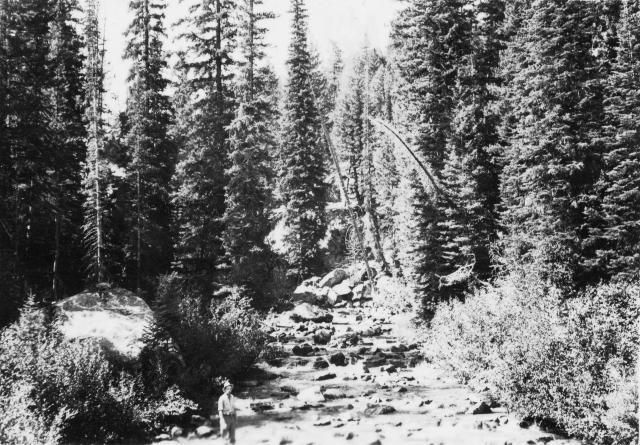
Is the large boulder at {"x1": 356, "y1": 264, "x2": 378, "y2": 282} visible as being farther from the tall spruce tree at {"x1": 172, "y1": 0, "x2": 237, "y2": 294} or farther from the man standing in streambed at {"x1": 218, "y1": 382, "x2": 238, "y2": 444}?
the man standing in streambed at {"x1": 218, "y1": 382, "x2": 238, "y2": 444}

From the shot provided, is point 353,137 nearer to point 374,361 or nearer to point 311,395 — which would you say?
point 374,361

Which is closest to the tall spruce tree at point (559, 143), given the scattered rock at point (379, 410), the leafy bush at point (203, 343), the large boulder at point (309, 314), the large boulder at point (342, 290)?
the scattered rock at point (379, 410)

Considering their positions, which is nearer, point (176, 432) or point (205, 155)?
point (176, 432)

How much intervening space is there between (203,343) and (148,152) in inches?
575

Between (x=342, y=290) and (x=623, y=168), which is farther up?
(x=623, y=168)

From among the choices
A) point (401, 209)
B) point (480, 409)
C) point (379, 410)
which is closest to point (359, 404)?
point (379, 410)

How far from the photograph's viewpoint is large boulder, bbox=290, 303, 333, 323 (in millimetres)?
33688

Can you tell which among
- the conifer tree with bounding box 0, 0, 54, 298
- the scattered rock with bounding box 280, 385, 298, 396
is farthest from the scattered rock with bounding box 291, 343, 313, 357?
the conifer tree with bounding box 0, 0, 54, 298

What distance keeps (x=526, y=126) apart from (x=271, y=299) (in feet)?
57.6

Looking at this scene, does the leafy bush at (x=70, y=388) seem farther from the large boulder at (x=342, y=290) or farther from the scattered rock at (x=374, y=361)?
the large boulder at (x=342, y=290)

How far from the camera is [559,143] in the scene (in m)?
19.7

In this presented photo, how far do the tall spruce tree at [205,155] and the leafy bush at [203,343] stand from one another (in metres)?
6.12

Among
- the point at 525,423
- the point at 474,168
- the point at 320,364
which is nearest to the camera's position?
the point at 525,423

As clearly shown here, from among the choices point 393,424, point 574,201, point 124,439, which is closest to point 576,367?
point 393,424
